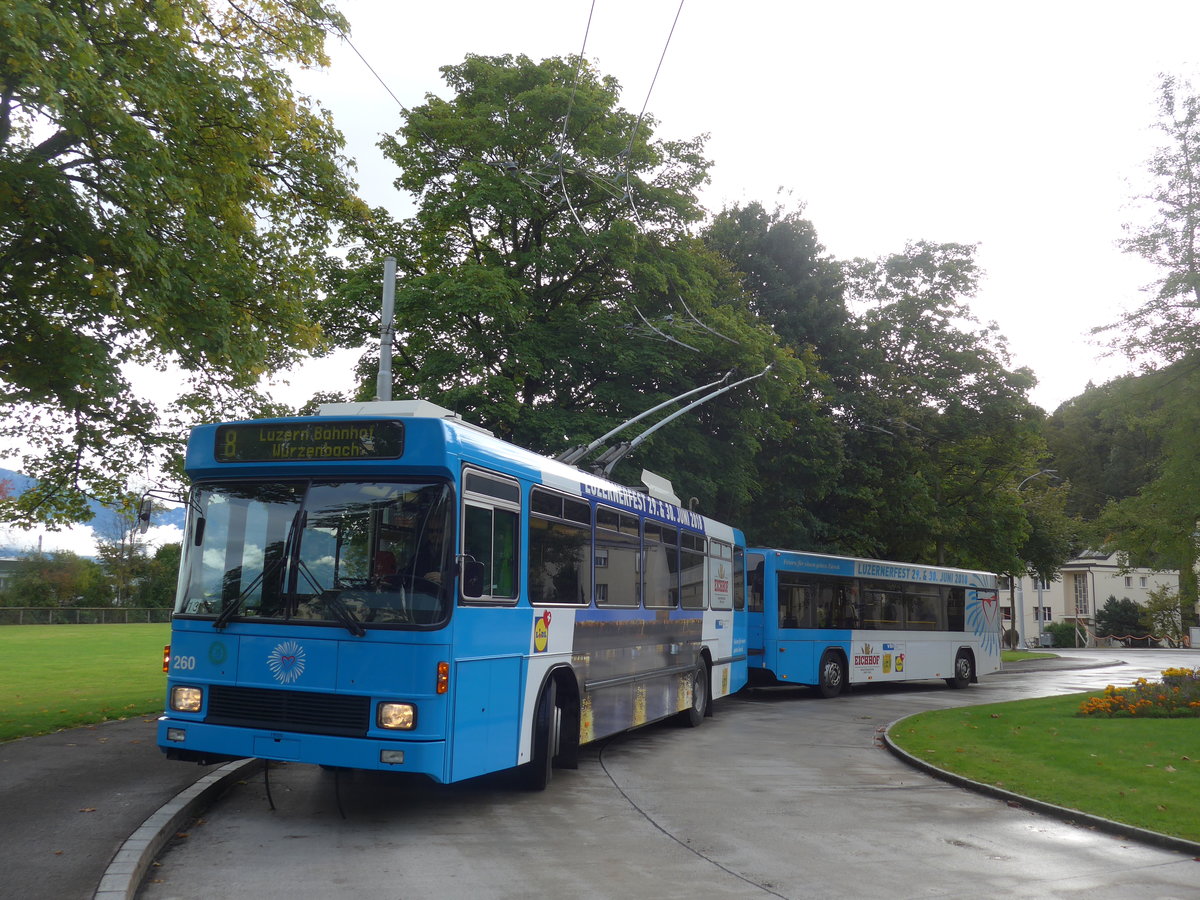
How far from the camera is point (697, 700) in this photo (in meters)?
16.5

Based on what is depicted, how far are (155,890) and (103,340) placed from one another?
325 inches

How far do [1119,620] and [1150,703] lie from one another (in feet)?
218

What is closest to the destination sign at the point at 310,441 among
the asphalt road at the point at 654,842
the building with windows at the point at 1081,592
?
the asphalt road at the point at 654,842

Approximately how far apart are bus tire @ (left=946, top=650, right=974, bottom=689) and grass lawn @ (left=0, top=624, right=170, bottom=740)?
18608 mm

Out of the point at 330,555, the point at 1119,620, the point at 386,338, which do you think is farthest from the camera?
the point at 1119,620

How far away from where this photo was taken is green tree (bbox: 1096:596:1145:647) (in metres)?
76.5

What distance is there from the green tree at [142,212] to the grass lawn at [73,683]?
3021 millimetres

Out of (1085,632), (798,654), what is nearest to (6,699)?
(798,654)

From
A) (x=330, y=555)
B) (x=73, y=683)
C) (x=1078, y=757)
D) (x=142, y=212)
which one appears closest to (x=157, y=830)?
(x=330, y=555)

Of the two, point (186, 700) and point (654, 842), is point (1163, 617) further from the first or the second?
point (186, 700)

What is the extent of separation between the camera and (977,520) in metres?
39.7

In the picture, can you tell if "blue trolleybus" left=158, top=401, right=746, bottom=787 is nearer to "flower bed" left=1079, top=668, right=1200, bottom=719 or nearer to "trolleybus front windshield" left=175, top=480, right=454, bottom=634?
"trolleybus front windshield" left=175, top=480, right=454, bottom=634

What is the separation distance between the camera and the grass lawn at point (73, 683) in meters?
14.8

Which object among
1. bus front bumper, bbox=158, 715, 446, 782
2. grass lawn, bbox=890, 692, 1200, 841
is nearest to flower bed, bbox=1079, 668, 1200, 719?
grass lawn, bbox=890, 692, 1200, 841
